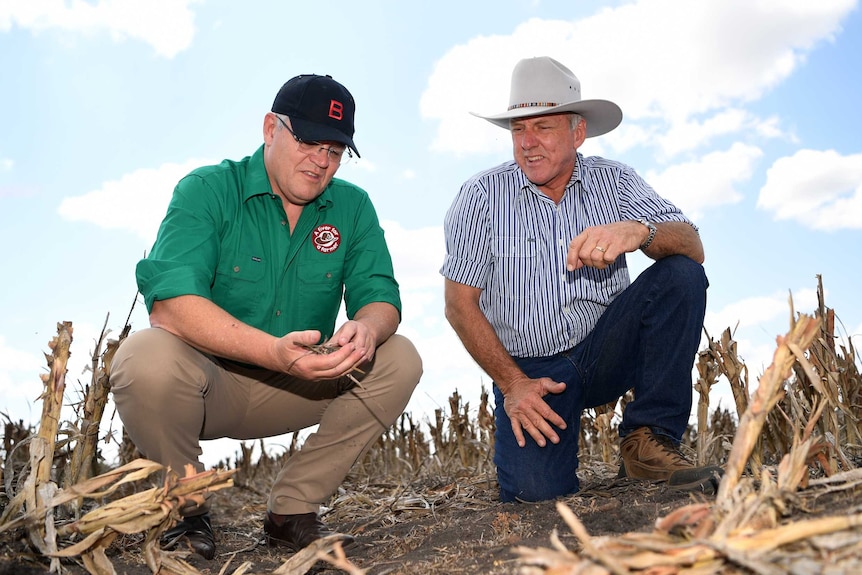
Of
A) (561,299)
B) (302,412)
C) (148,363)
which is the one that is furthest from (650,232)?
(148,363)

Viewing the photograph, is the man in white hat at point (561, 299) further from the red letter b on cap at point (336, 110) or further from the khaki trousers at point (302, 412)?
the red letter b on cap at point (336, 110)

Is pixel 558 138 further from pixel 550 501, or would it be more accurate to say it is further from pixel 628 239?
pixel 550 501

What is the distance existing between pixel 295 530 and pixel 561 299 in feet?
5.79

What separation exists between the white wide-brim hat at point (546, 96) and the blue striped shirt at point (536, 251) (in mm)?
316

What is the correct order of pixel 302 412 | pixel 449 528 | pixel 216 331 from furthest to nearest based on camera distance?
1. pixel 302 412
2. pixel 449 528
3. pixel 216 331

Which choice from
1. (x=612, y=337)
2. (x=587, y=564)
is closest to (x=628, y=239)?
(x=612, y=337)

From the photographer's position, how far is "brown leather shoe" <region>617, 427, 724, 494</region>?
366 centimetres

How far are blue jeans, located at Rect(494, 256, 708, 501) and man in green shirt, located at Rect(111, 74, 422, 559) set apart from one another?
73 centimetres

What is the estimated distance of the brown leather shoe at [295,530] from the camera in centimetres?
376

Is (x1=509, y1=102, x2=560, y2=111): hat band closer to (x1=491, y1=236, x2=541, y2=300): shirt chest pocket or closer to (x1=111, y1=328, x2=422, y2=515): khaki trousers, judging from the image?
(x1=491, y1=236, x2=541, y2=300): shirt chest pocket

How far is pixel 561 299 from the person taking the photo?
4.16m

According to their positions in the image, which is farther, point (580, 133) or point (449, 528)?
point (580, 133)

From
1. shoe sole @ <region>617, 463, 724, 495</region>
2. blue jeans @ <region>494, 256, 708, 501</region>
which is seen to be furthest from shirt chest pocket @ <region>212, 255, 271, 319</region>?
shoe sole @ <region>617, 463, 724, 495</region>

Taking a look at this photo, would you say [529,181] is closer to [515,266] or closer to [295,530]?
[515,266]
